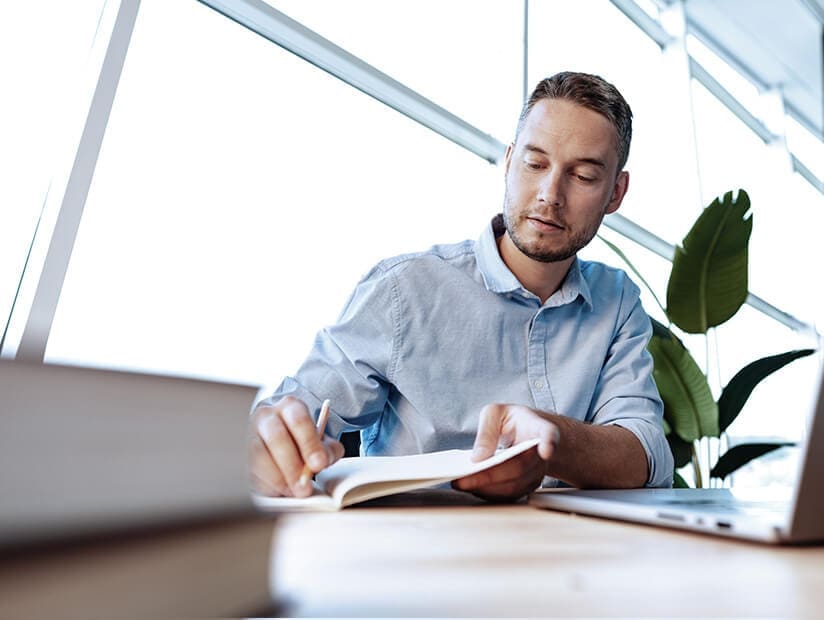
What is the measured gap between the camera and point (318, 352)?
3.68 ft

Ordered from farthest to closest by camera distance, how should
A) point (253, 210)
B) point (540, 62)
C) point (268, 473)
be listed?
point (540, 62)
point (253, 210)
point (268, 473)

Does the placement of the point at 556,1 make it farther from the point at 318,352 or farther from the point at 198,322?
the point at 318,352

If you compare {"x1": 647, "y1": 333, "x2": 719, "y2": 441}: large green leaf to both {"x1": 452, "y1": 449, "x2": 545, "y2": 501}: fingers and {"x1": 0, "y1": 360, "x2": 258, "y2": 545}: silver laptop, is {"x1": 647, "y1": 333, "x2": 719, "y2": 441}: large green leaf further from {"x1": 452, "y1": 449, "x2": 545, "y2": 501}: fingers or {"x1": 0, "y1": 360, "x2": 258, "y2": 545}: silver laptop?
{"x1": 0, "y1": 360, "x2": 258, "y2": 545}: silver laptop

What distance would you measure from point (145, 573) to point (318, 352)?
95cm

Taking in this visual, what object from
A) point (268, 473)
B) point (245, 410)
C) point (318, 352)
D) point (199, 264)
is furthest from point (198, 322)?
point (245, 410)

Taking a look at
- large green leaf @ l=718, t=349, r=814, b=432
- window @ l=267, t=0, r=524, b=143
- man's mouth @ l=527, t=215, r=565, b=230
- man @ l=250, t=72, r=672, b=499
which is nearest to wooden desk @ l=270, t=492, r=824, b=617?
man @ l=250, t=72, r=672, b=499

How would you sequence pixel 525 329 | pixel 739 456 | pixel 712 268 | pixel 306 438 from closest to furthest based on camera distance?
pixel 306 438, pixel 525 329, pixel 712 268, pixel 739 456

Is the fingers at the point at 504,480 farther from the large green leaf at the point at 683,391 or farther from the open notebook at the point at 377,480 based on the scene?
the large green leaf at the point at 683,391

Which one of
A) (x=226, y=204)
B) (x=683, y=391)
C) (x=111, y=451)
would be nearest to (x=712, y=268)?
(x=683, y=391)

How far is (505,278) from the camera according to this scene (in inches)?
47.6

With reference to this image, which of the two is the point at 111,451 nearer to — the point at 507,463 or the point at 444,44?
the point at 507,463

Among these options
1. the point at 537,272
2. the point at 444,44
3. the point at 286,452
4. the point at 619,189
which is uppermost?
the point at 444,44

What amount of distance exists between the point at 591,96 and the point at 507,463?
937mm

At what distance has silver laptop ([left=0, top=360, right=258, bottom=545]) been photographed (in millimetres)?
167
